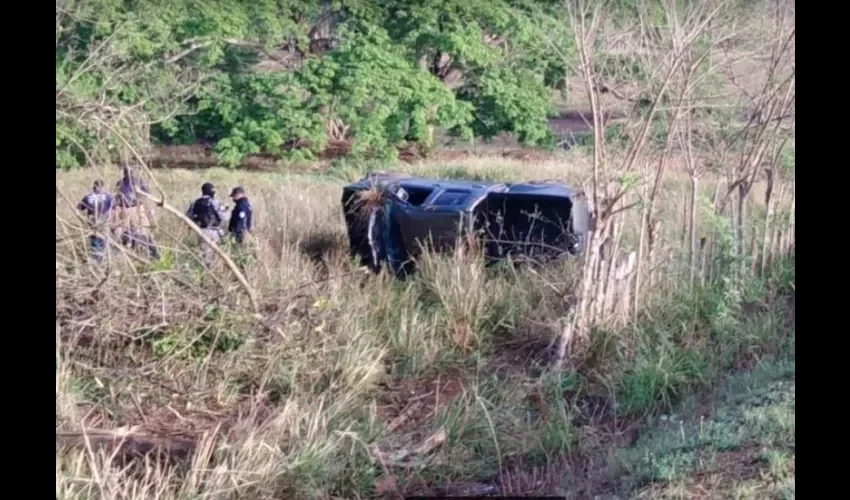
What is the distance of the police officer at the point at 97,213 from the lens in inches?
167

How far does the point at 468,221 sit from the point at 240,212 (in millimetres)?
1143

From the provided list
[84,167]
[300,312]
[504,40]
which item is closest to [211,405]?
[300,312]

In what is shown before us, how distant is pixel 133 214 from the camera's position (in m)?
4.36

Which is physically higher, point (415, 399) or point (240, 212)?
point (240, 212)

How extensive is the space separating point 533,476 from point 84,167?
8.29 feet

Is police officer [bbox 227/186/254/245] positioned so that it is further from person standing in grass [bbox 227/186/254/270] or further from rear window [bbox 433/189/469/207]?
rear window [bbox 433/189/469/207]

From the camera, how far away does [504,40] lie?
176 inches

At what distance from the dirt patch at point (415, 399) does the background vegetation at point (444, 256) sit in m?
0.01

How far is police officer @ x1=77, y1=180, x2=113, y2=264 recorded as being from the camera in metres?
4.24

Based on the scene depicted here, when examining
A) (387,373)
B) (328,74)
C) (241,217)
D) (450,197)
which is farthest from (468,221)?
(241,217)

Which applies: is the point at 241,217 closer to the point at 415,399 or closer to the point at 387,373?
the point at 387,373

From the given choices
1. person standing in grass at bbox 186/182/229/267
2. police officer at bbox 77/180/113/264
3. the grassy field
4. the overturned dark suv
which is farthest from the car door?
police officer at bbox 77/180/113/264

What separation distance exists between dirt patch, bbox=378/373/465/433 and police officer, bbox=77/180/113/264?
1.51m
